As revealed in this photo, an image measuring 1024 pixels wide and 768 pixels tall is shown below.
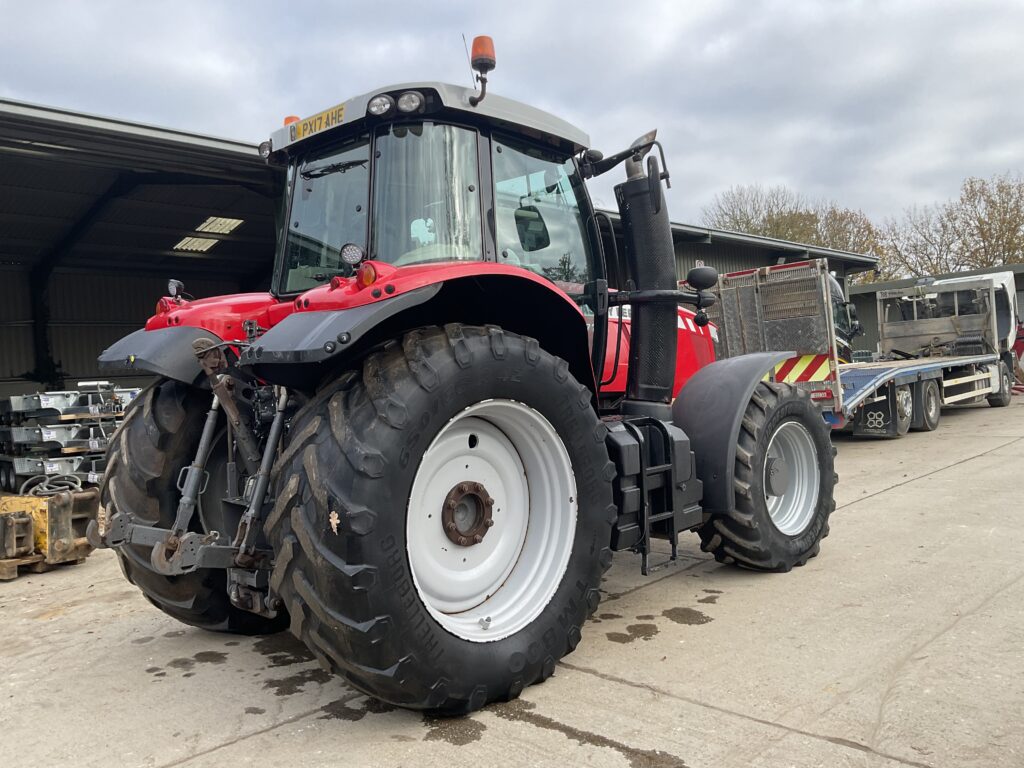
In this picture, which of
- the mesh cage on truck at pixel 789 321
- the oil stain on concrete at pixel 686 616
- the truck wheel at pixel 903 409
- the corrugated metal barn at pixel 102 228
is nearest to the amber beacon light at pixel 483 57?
the oil stain on concrete at pixel 686 616

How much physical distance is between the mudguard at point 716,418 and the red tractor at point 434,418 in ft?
0.05

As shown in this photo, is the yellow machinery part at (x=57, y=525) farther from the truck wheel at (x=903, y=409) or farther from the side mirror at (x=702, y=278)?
the truck wheel at (x=903, y=409)

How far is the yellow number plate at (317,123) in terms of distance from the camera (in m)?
3.63

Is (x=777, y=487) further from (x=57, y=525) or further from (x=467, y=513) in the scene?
(x=57, y=525)

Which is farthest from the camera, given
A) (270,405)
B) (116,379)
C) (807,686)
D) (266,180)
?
(116,379)

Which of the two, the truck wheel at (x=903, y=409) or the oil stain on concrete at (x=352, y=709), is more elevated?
the truck wheel at (x=903, y=409)

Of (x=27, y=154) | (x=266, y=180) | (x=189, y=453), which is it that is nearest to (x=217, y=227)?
(x=266, y=180)

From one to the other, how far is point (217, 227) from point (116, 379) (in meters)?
6.66

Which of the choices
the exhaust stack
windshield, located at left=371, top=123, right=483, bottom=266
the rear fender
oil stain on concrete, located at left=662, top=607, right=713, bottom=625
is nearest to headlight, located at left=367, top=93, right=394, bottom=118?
windshield, located at left=371, top=123, right=483, bottom=266

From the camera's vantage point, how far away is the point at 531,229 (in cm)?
397

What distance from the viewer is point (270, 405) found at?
11.5 feet

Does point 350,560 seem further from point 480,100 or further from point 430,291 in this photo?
point 480,100

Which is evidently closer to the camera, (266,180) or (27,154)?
(27,154)

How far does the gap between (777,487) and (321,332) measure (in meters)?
3.20
